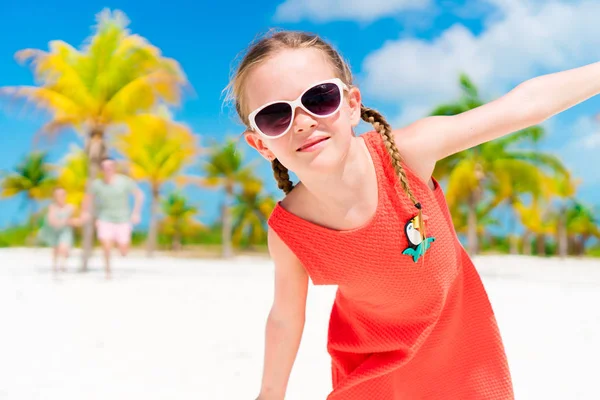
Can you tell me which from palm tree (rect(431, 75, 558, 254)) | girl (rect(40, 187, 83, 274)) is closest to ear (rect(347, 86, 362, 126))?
girl (rect(40, 187, 83, 274))

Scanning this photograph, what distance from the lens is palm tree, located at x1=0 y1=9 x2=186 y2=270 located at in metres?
15.1

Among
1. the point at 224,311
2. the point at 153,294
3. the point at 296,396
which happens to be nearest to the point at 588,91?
the point at 296,396

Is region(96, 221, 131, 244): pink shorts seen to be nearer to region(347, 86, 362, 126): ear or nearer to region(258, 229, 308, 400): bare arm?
region(258, 229, 308, 400): bare arm

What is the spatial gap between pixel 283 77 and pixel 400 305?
2.52 feet

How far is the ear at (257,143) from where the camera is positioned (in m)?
1.76

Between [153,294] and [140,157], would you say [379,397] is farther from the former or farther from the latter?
[140,157]

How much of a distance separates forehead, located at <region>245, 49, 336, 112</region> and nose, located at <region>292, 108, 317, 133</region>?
0.05 meters

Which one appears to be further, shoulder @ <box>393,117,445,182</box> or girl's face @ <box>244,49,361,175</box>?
shoulder @ <box>393,117,445,182</box>

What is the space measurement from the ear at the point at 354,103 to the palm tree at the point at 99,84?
13.9 meters

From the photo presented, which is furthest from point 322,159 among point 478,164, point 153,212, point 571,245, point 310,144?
point 571,245

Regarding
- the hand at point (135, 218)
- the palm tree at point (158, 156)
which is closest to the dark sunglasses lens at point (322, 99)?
the hand at point (135, 218)

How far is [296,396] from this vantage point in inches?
144

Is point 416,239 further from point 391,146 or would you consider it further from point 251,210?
point 251,210

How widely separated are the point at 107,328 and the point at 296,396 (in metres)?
2.95
